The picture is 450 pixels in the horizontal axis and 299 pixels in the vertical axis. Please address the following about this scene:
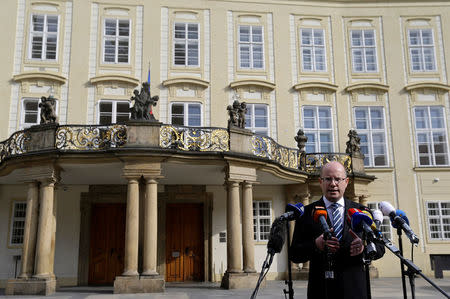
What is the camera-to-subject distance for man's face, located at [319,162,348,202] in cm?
393

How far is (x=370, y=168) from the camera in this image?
19.3 meters

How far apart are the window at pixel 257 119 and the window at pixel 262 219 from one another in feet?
9.52

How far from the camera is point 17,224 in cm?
1731

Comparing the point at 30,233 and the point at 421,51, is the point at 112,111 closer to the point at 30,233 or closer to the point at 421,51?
the point at 30,233

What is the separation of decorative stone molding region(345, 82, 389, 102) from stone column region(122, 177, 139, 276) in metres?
10.9

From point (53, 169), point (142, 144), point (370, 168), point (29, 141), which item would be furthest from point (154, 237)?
point (370, 168)

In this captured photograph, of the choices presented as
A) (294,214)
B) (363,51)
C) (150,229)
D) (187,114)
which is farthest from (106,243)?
(294,214)

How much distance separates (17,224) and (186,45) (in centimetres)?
961

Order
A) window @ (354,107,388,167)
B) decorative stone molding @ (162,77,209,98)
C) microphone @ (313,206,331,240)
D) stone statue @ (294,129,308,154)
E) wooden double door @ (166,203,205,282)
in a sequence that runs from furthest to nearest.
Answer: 1. window @ (354,107,388,167)
2. decorative stone molding @ (162,77,209,98)
3. stone statue @ (294,129,308,154)
4. wooden double door @ (166,203,205,282)
5. microphone @ (313,206,331,240)

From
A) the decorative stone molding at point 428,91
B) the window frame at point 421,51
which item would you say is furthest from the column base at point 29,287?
the window frame at point 421,51

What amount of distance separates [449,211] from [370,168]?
12.0ft

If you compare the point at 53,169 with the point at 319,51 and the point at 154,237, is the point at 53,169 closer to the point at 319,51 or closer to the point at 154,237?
the point at 154,237

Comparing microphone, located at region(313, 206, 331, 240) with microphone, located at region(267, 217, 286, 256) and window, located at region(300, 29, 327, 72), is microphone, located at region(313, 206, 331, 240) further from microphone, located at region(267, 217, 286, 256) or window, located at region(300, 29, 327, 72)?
window, located at region(300, 29, 327, 72)

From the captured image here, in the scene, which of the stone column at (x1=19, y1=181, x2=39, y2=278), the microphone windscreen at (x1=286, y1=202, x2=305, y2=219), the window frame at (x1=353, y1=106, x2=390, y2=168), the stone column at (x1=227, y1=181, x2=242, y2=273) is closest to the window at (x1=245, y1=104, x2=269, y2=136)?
the window frame at (x1=353, y1=106, x2=390, y2=168)
